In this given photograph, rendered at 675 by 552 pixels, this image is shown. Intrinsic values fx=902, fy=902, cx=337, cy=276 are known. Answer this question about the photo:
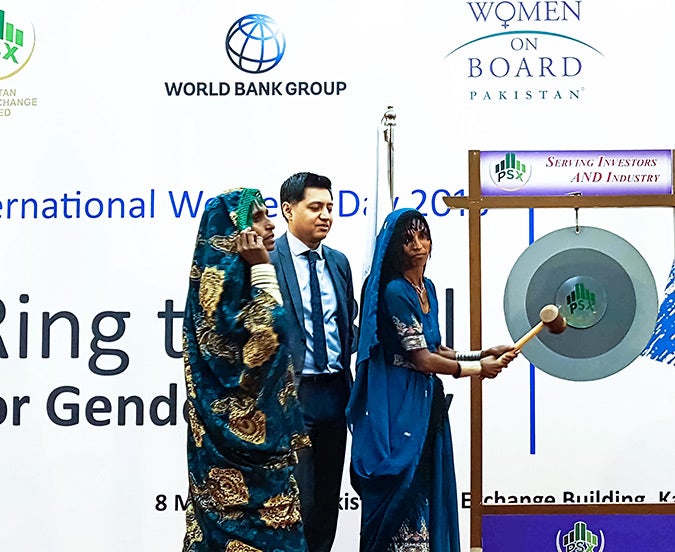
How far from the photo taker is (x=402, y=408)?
2.50 meters

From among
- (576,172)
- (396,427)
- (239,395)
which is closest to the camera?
(239,395)

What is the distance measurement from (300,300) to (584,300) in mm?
817

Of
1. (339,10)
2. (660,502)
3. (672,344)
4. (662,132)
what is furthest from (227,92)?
(660,502)

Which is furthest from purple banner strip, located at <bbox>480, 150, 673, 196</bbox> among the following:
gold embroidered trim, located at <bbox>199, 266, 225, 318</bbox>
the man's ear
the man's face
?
gold embroidered trim, located at <bbox>199, 266, 225, 318</bbox>

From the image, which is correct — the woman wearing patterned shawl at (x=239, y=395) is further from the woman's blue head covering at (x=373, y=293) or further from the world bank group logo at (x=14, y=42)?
the world bank group logo at (x=14, y=42)

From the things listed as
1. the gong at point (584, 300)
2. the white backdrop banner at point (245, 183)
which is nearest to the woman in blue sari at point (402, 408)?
the white backdrop banner at point (245, 183)

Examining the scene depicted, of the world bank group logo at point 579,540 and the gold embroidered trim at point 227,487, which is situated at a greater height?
the gold embroidered trim at point 227,487

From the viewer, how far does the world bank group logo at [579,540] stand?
262 cm

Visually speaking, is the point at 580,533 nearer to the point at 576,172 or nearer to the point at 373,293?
the point at 373,293

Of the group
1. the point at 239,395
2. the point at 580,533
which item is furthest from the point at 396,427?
the point at 580,533

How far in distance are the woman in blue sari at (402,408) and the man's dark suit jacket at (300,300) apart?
85 mm

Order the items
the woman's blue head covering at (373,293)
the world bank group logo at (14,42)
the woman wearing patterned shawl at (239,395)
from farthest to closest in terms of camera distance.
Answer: the world bank group logo at (14,42) → the woman's blue head covering at (373,293) → the woman wearing patterned shawl at (239,395)

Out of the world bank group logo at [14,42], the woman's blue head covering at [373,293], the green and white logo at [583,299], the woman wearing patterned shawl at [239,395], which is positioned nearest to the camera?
the woman wearing patterned shawl at [239,395]

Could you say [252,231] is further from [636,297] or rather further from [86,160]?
[636,297]
